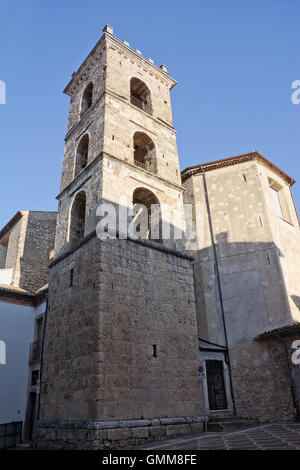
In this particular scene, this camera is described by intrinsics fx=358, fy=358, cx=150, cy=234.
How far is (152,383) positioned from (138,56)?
13.8 meters

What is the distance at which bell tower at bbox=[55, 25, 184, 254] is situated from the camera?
1167 cm

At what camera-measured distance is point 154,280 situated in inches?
416

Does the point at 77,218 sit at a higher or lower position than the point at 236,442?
higher

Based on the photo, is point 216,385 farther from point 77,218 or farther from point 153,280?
point 77,218

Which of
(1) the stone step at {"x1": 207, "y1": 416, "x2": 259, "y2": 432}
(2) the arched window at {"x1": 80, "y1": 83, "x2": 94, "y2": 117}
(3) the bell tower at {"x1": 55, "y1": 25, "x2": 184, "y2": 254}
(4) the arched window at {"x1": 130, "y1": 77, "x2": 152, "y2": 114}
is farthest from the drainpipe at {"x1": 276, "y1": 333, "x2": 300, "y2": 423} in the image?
(2) the arched window at {"x1": 80, "y1": 83, "x2": 94, "y2": 117}

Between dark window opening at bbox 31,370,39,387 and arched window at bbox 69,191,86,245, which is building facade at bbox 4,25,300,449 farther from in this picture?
dark window opening at bbox 31,370,39,387

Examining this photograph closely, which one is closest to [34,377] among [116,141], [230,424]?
[230,424]

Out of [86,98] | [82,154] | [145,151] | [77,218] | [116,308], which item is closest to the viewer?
[116,308]

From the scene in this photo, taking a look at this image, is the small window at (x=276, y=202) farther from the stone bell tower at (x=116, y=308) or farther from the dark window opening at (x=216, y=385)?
the dark window opening at (x=216, y=385)

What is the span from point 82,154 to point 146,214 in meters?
3.90

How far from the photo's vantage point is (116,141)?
1238 centimetres

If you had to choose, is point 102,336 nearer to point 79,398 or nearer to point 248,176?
point 79,398

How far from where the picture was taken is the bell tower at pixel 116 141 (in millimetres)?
11672
